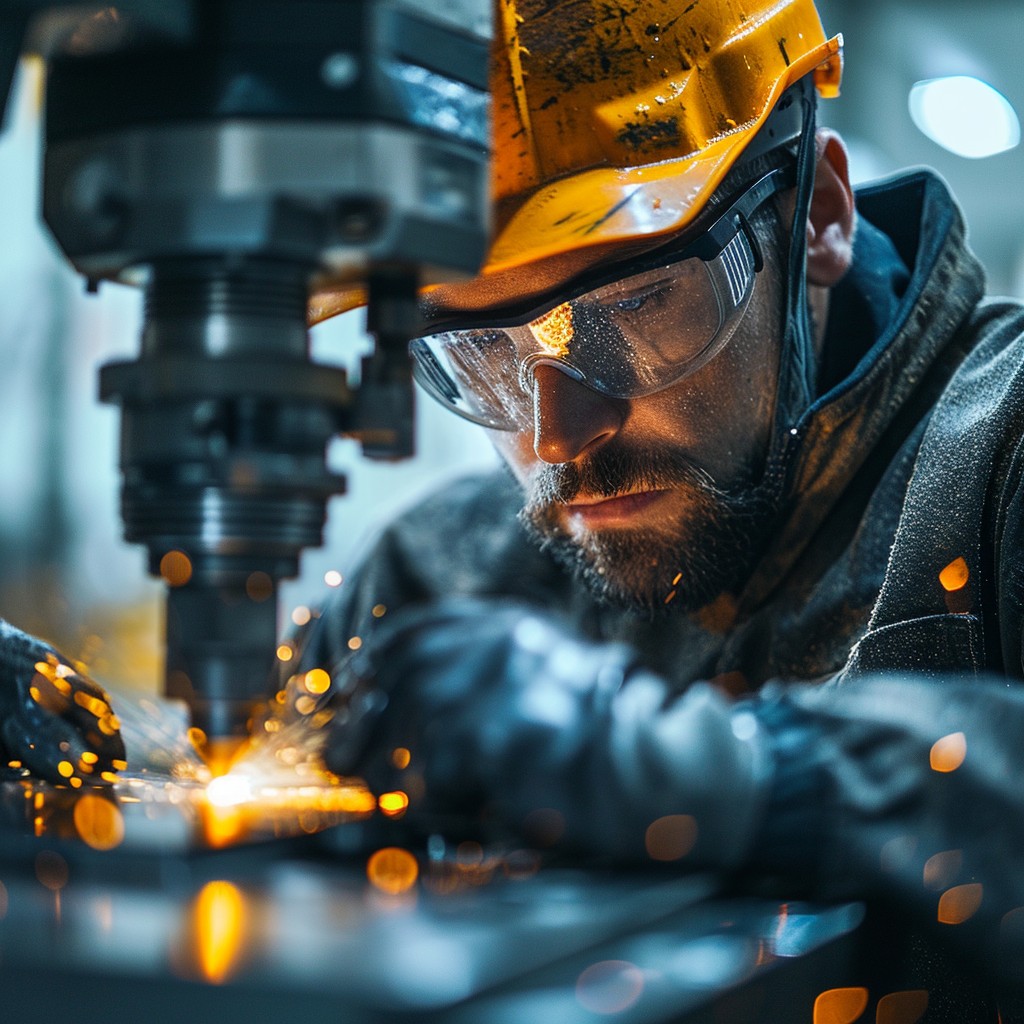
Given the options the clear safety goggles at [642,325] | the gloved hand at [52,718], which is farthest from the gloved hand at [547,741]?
the clear safety goggles at [642,325]

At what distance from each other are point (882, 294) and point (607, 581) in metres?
0.54

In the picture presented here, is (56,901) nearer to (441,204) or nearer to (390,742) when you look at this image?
(390,742)

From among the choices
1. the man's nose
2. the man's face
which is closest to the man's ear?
the man's face

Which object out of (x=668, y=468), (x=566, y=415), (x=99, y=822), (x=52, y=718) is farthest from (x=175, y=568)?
(x=668, y=468)

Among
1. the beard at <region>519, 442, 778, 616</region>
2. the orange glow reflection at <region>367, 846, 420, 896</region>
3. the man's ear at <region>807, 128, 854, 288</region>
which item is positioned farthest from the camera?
the man's ear at <region>807, 128, 854, 288</region>

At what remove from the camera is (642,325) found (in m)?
1.35

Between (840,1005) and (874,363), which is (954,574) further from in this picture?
(840,1005)

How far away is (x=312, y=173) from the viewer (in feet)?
2.43

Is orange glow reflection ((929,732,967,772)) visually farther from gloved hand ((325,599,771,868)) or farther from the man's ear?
the man's ear

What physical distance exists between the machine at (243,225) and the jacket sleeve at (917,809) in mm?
347

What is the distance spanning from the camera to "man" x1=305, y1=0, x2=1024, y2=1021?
2.42 feet

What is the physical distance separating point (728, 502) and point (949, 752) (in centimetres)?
79

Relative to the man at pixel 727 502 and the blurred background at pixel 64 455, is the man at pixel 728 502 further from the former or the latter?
the blurred background at pixel 64 455

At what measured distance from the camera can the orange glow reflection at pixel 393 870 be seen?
0.69m
